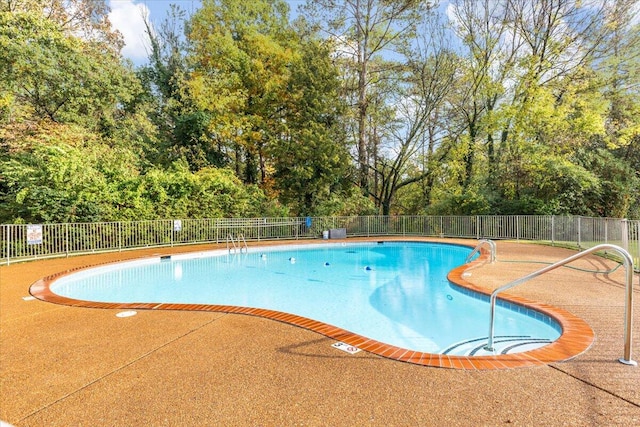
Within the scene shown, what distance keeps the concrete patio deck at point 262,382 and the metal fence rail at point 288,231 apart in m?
5.64

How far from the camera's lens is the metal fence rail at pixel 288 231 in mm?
9312

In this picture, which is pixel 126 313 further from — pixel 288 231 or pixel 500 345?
pixel 288 231

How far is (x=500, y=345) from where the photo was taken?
427cm

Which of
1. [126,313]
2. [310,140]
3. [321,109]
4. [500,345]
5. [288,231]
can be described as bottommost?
[500,345]

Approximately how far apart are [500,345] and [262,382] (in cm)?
319

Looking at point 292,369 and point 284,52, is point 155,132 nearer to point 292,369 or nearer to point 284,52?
point 284,52

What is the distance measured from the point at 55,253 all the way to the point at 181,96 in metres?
11.8

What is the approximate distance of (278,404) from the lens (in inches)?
90.1

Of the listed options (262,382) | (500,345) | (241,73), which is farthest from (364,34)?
(262,382)

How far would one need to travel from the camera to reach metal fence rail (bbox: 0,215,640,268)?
931 centimetres

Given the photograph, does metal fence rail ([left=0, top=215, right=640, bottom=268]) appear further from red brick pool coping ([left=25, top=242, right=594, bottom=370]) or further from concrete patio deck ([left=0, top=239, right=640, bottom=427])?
concrete patio deck ([left=0, top=239, right=640, bottom=427])

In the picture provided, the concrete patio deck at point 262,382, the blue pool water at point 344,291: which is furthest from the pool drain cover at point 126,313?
the blue pool water at point 344,291

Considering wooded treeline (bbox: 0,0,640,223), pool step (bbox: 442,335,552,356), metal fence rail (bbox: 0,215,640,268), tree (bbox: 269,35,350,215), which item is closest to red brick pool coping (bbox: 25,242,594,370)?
pool step (bbox: 442,335,552,356)

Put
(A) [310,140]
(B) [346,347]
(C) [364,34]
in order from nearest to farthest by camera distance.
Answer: (B) [346,347] → (A) [310,140] → (C) [364,34]
